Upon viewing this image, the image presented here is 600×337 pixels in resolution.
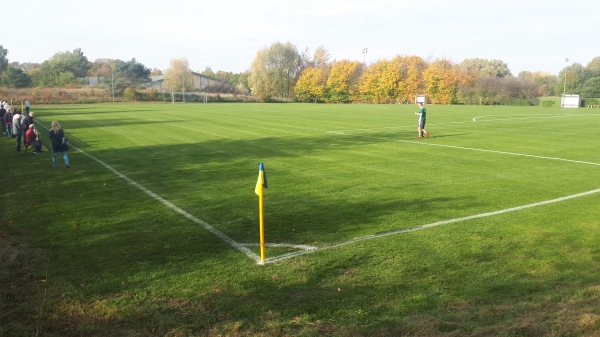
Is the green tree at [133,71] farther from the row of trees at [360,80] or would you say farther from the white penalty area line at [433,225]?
the white penalty area line at [433,225]

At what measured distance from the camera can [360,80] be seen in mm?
99688

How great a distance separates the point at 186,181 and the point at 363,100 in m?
87.3

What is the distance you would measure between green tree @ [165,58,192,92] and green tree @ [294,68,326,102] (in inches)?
1089

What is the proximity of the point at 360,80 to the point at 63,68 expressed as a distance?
72.9 m

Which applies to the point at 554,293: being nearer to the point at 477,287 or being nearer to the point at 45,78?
the point at 477,287

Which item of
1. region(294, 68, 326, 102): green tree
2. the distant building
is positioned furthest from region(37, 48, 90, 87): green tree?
region(294, 68, 326, 102): green tree

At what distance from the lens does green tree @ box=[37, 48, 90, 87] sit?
109500 mm

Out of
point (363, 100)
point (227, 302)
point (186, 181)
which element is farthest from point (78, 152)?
point (363, 100)

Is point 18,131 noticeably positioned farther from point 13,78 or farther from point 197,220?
point 13,78

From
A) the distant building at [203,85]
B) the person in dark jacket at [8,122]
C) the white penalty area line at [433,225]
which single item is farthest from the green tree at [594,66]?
the white penalty area line at [433,225]

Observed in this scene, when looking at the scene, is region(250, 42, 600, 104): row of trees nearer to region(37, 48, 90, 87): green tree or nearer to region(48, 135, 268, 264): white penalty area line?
region(37, 48, 90, 87): green tree

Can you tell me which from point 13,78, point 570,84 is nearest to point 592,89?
point 570,84

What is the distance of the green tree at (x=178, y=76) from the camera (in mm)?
114938

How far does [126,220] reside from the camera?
9.84m
